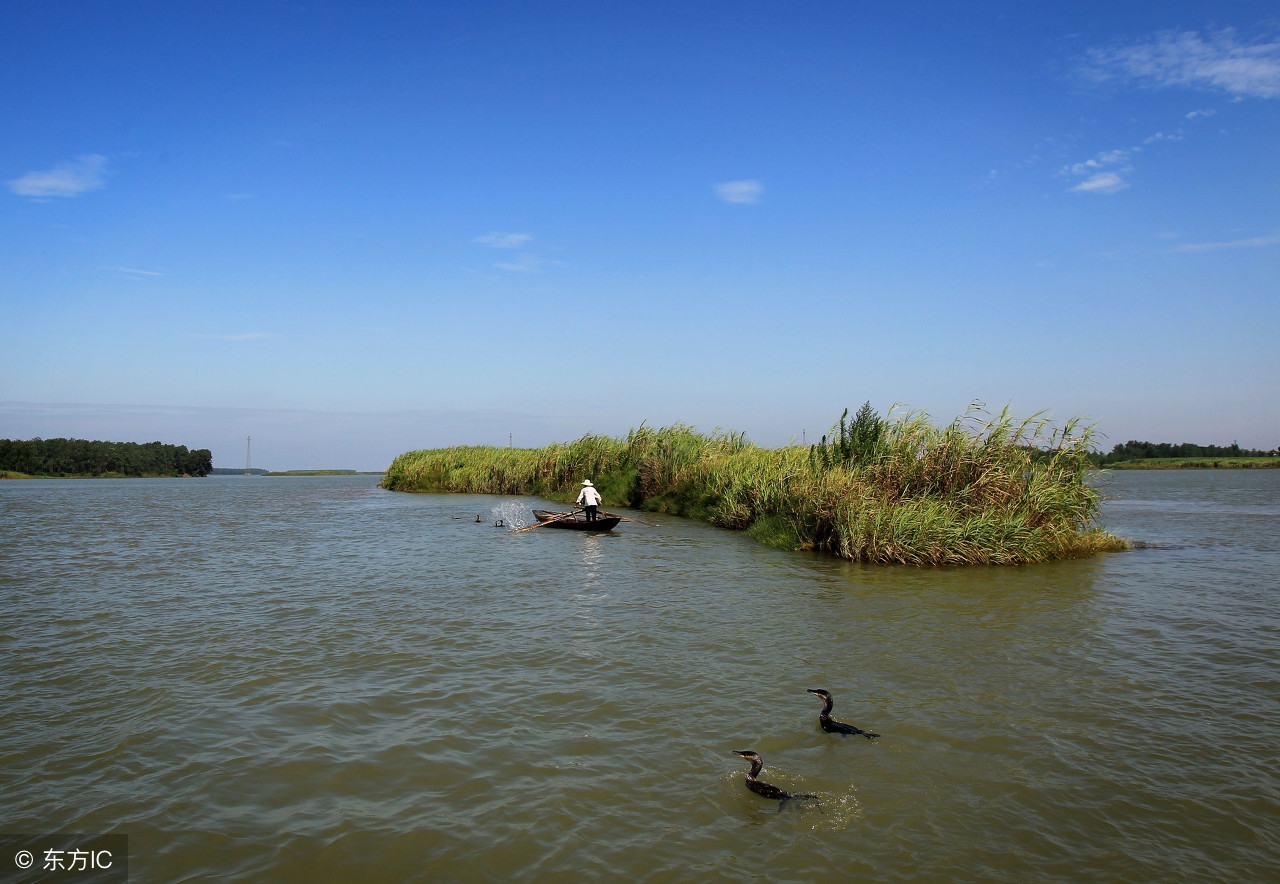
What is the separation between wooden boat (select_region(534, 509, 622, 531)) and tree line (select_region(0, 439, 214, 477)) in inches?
3757

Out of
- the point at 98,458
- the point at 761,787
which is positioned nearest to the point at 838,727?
the point at 761,787

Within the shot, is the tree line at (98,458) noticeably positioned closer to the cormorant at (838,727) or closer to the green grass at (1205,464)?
the cormorant at (838,727)

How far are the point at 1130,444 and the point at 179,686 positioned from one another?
121360mm

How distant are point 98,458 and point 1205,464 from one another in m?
139

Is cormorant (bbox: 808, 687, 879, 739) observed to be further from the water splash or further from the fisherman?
the water splash

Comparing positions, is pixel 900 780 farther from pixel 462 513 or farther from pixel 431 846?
pixel 462 513

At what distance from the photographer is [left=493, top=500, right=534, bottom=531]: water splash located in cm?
2445

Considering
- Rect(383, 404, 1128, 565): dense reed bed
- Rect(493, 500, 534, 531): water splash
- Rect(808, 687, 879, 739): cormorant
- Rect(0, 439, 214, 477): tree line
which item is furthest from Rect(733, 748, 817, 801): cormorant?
Rect(0, 439, 214, 477): tree line

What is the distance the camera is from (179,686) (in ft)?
23.5

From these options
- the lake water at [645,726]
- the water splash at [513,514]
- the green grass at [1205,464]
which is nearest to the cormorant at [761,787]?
the lake water at [645,726]

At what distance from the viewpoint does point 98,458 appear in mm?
94688

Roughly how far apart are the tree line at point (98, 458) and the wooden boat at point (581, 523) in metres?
95.4

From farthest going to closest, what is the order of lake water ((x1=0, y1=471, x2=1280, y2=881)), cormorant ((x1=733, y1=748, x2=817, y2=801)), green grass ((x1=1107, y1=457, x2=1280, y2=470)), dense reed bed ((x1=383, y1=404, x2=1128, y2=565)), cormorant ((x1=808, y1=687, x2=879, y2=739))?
green grass ((x1=1107, y1=457, x2=1280, y2=470)), dense reed bed ((x1=383, y1=404, x2=1128, y2=565)), cormorant ((x1=808, y1=687, x2=879, y2=739)), cormorant ((x1=733, y1=748, x2=817, y2=801)), lake water ((x1=0, y1=471, x2=1280, y2=881))

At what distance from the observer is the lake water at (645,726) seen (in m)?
4.30
